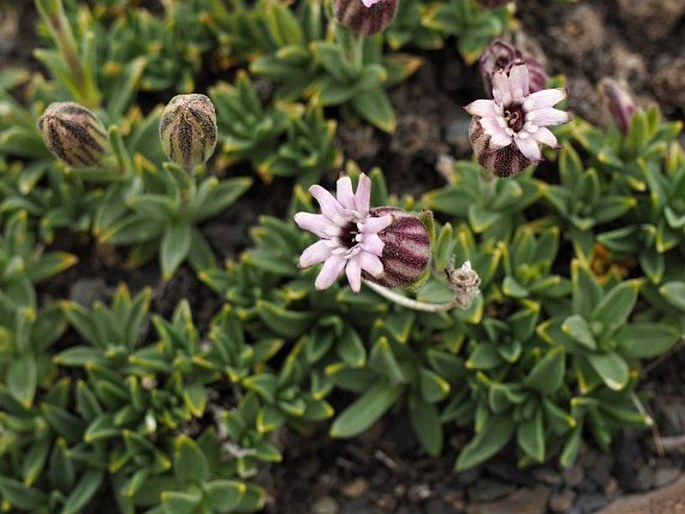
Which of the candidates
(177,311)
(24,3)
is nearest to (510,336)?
(177,311)

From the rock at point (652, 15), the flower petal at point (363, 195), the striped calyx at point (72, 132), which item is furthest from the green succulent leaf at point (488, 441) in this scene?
the rock at point (652, 15)

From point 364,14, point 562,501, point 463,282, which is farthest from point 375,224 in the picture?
point 562,501

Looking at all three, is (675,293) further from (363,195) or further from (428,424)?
(363,195)

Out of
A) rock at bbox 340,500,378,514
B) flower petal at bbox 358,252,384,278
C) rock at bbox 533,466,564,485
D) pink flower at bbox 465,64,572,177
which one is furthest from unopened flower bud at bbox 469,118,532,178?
rock at bbox 340,500,378,514

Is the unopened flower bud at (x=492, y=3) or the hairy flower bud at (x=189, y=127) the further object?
the unopened flower bud at (x=492, y=3)

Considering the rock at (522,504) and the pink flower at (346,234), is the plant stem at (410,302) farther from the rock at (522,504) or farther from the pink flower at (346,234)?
the rock at (522,504)

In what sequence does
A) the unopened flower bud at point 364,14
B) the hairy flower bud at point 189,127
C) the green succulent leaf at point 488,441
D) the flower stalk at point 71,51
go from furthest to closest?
1. the flower stalk at point 71,51
2. the green succulent leaf at point 488,441
3. the unopened flower bud at point 364,14
4. the hairy flower bud at point 189,127
